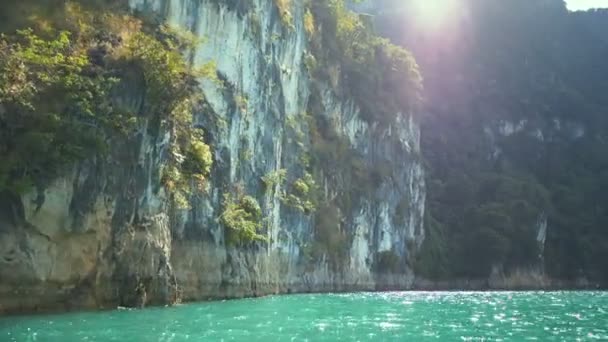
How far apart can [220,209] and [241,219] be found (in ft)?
5.19

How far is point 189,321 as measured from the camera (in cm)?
2086

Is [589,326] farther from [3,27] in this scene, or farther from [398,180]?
[398,180]

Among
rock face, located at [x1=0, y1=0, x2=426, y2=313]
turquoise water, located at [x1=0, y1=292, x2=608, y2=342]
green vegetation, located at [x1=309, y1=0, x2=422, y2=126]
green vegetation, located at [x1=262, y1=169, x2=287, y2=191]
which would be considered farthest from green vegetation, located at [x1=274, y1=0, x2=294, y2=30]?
turquoise water, located at [x1=0, y1=292, x2=608, y2=342]

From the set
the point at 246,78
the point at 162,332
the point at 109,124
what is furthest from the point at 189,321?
the point at 246,78

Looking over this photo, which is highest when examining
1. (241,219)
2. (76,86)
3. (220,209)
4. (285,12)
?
(285,12)

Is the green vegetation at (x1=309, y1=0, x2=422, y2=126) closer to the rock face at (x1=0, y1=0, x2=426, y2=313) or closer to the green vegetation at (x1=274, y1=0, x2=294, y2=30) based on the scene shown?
the rock face at (x1=0, y1=0, x2=426, y2=313)

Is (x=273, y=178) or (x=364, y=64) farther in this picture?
(x=364, y=64)

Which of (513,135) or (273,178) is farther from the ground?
(513,135)

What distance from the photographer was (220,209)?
34.9 meters

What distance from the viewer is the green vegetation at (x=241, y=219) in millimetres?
35281

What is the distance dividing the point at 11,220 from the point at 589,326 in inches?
715

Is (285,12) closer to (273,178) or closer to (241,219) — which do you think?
(273,178)

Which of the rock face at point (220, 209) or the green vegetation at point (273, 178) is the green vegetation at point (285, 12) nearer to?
the rock face at point (220, 209)

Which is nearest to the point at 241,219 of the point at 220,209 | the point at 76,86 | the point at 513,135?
the point at 220,209
